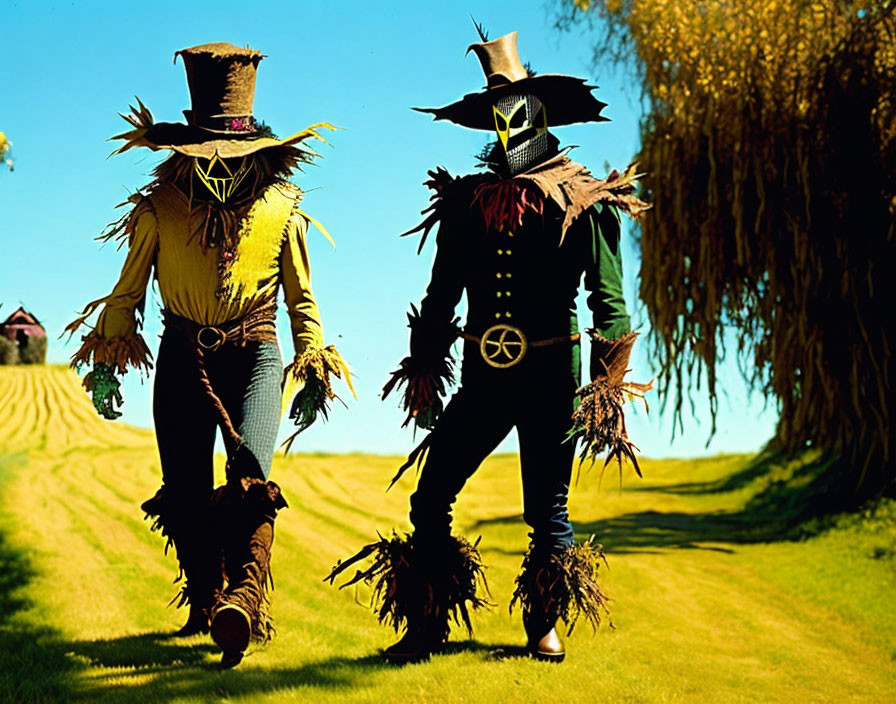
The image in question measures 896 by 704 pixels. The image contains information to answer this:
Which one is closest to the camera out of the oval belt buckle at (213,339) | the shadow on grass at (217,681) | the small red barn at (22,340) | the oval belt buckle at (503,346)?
the shadow on grass at (217,681)

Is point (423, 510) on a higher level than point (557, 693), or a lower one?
higher

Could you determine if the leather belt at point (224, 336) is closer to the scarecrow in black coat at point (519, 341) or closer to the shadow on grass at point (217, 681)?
the scarecrow in black coat at point (519, 341)

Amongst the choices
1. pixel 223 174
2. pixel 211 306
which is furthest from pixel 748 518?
pixel 223 174

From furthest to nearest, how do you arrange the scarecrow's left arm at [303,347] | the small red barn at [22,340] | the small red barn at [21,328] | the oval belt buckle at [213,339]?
the small red barn at [21,328], the small red barn at [22,340], the scarecrow's left arm at [303,347], the oval belt buckle at [213,339]

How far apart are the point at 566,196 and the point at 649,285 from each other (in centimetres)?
695

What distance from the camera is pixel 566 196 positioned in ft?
14.4

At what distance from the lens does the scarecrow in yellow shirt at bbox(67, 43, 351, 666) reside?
4.49 metres

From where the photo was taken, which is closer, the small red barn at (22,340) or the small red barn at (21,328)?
the small red barn at (22,340)

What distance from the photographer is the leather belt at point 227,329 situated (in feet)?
14.7

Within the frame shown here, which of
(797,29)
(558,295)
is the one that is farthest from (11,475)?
(797,29)

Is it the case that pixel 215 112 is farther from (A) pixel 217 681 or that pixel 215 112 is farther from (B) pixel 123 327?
(A) pixel 217 681

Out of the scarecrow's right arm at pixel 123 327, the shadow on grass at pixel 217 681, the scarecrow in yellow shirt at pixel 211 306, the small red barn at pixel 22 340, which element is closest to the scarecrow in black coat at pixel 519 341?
the shadow on grass at pixel 217 681

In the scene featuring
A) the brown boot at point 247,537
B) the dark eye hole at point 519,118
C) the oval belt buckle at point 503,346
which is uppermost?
the dark eye hole at point 519,118

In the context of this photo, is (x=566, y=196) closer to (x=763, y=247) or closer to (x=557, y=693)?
(x=557, y=693)
